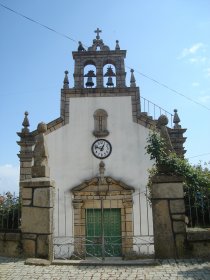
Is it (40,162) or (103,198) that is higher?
(40,162)

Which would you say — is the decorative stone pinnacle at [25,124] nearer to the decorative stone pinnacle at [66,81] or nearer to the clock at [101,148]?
the decorative stone pinnacle at [66,81]

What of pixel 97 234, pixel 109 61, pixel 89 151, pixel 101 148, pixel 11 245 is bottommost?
pixel 97 234

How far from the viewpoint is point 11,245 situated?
6.30 metres

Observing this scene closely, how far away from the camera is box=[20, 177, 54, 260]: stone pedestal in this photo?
19.8 ft

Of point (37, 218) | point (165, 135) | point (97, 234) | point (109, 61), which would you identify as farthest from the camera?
point (109, 61)

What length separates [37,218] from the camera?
6.18 meters

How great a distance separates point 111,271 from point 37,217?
6.01ft

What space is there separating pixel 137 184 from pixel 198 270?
6541 mm

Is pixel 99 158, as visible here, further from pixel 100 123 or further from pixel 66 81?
pixel 66 81

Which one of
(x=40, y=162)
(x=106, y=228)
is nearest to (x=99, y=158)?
(x=106, y=228)

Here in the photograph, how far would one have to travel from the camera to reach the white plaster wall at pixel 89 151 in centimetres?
1158

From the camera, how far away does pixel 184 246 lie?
19.2 ft

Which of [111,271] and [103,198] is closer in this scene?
[111,271]

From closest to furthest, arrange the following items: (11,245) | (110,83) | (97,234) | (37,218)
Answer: (37,218) → (11,245) → (97,234) → (110,83)
